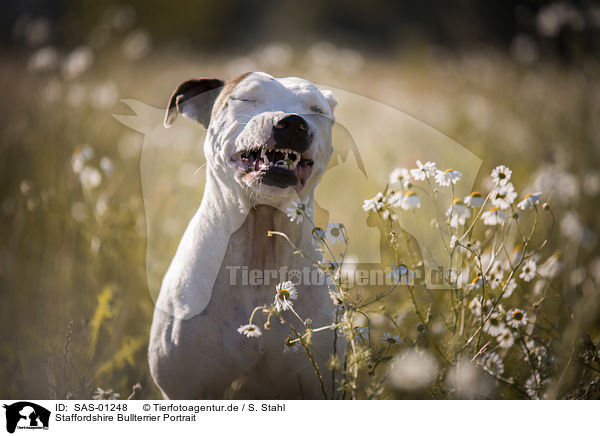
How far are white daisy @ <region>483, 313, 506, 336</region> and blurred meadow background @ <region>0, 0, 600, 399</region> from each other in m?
0.24

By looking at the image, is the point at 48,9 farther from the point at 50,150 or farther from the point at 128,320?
the point at 128,320

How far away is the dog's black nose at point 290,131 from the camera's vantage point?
1888 mm

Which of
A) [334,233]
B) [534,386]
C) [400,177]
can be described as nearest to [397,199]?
[400,177]

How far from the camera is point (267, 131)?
1916 millimetres

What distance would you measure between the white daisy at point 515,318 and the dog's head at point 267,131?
0.91 metres

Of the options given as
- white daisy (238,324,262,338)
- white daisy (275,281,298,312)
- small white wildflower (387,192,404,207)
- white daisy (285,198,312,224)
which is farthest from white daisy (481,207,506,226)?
white daisy (238,324,262,338)

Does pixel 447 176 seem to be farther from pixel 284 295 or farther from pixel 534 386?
pixel 534 386

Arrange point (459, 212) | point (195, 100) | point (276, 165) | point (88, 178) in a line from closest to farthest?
point (276, 165) < point (459, 212) < point (195, 100) < point (88, 178)

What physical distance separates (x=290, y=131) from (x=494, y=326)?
111 centimetres

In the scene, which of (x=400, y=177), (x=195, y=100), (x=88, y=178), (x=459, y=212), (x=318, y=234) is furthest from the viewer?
(x=88, y=178)

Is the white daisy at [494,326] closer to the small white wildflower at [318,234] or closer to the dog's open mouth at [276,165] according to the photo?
the small white wildflower at [318,234]

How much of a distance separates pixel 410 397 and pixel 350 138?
117cm

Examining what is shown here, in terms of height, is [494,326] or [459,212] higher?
[459,212]
